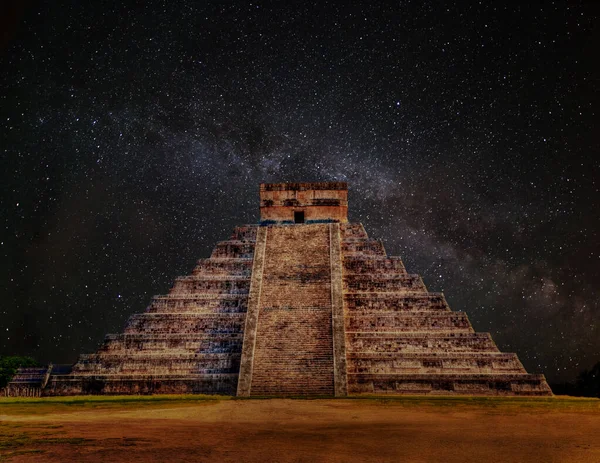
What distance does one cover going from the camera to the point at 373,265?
1953cm

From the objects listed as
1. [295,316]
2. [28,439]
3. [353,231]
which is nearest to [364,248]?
[353,231]

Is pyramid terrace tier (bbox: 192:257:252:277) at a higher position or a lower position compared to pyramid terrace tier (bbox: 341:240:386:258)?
lower

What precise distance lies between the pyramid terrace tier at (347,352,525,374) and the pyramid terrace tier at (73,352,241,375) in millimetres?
3572

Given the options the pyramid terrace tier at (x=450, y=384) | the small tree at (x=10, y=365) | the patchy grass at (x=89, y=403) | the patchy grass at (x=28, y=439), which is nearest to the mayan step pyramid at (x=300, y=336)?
the pyramid terrace tier at (x=450, y=384)

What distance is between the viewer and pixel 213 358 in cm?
1531

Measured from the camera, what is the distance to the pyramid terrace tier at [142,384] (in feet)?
47.2

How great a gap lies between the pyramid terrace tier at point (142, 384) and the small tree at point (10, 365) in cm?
157

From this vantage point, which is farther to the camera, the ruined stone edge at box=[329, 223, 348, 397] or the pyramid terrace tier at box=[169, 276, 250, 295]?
the pyramid terrace tier at box=[169, 276, 250, 295]

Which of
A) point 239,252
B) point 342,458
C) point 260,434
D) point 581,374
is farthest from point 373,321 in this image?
point 581,374

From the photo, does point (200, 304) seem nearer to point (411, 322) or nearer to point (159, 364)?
point (159, 364)

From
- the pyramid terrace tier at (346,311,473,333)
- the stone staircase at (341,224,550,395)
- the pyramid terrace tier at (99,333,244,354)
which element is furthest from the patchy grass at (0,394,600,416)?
the pyramid terrace tier at (346,311,473,333)

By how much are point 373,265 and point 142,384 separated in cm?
903

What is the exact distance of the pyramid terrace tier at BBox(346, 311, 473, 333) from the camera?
16578 mm

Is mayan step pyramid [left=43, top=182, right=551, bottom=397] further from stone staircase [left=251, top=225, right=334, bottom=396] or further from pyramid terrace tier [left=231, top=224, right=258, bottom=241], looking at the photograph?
pyramid terrace tier [left=231, top=224, right=258, bottom=241]
